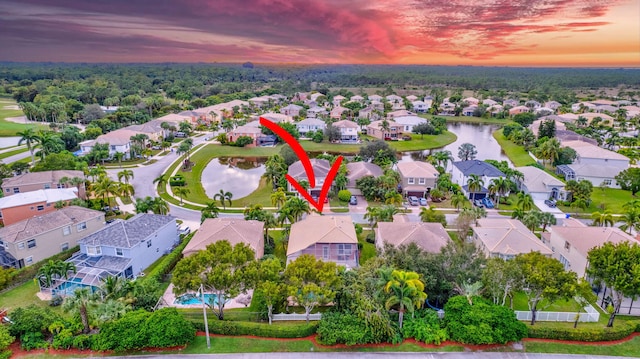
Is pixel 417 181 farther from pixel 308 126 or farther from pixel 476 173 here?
pixel 308 126

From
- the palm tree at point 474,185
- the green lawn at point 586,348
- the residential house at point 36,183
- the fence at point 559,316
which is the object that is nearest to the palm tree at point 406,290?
the green lawn at point 586,348

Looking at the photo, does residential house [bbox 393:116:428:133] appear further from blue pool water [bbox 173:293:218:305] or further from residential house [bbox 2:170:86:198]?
blue pool water [bbox 173:293:218:305]

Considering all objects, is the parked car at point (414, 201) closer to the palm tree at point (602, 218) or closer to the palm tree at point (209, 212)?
the palm tree at point (602, 218)

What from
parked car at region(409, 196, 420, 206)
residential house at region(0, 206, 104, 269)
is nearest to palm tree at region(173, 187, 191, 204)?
residential house at region(0, 206, 104, 269)

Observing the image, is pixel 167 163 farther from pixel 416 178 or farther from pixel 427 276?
pixel 427 276

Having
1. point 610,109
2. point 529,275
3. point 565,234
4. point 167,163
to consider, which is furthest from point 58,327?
point 610,109

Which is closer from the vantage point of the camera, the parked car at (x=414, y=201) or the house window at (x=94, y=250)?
the house window at (x=94, y=250)
